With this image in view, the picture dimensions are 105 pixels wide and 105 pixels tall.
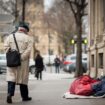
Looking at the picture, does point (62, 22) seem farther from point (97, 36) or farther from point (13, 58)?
point (13, 58)

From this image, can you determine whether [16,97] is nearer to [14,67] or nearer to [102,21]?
[14,67]

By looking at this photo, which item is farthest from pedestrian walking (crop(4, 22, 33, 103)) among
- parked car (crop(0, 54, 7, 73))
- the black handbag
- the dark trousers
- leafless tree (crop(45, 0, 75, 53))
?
leafless tree (crop(45, 0, 75, 53))

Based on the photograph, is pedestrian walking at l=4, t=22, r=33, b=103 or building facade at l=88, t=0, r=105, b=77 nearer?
pedestrian walking at l=4, t=22, r=33, b=103

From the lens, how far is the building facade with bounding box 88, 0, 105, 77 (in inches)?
1071

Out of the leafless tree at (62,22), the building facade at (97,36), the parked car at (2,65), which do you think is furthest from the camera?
the leafless tree at (62,22)

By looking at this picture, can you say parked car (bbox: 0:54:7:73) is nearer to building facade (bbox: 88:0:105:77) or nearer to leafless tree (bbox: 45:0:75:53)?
building facade (bbox: 88:0:105:77)

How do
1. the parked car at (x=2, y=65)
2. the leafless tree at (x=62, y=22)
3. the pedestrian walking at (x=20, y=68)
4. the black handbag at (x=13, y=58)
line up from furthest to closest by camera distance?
1. the leafless tree at (x=62, y=22)
2. the parked car at (x=2, y=65)
3. the pedestrian walking at (x=20, y=68)
4. the black handbag at (x=13, y=58)

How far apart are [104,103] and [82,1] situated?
24.7 meters

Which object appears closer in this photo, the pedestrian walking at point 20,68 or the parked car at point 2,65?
the pedestrian walking at point 20,68

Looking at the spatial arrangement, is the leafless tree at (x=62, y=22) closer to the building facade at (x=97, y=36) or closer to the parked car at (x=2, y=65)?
the parked car at (x=2, y=65)

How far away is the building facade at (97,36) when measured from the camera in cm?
2720

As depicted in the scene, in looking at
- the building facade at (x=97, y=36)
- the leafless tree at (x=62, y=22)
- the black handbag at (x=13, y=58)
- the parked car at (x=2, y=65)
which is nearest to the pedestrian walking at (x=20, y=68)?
the black handbag at (x=13, y=58)

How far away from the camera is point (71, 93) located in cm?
1532

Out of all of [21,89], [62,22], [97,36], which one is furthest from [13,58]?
[62,22]
